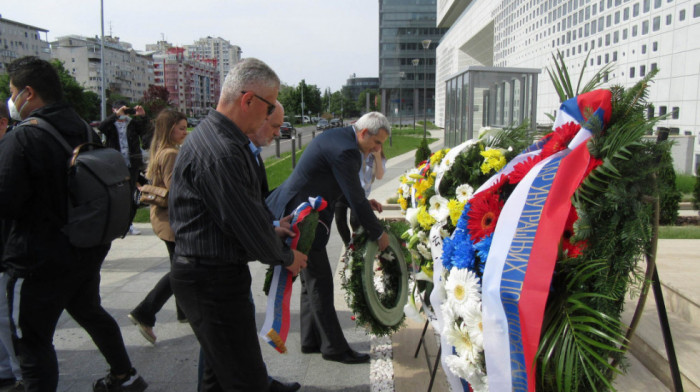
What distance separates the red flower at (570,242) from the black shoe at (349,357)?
2.25m

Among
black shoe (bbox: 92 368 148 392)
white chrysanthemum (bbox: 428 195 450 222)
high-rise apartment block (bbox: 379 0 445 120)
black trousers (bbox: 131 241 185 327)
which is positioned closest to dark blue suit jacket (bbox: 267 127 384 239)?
white chrysanthemum (bbox: 428 195 450 222)

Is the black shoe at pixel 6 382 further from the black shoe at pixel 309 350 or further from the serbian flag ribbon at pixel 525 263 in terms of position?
the serbian flag ribbon at pixel 525 263

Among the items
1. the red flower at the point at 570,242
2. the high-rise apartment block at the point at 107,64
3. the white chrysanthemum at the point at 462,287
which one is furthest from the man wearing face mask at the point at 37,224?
the high-rise apartment block at the point at 107,64

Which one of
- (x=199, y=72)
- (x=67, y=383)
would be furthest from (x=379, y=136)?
(x=199, y=72)

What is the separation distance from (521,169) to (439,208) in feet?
2.47

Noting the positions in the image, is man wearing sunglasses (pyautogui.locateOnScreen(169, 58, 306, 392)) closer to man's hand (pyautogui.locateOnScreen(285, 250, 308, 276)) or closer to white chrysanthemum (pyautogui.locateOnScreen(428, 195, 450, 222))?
man's hand (pyautogui.locateOnScreen(285, 250, 308, 276))

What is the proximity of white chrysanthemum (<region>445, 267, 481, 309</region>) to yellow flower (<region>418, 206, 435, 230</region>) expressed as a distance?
2.32 feet

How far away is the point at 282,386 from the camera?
3359 mm

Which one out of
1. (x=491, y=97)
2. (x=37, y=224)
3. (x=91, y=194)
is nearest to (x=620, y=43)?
(x=491, y=97)

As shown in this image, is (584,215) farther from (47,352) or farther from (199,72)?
(199,72)

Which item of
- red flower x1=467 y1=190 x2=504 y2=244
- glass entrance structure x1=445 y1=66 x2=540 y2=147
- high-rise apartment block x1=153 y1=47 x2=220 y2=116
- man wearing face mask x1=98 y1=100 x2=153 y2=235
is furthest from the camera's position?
high-rise apartment block x1=153 y1=47 x2=220 y2=116

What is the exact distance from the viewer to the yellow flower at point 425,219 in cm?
299

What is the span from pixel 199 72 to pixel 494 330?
589ft

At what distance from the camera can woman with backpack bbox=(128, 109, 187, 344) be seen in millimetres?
3990
